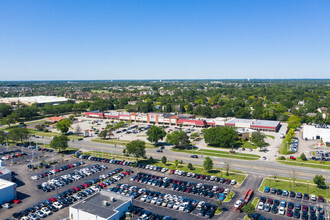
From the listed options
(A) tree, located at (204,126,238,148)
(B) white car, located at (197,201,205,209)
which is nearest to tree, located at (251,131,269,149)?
(A) tree, located at (204,126,238,148)

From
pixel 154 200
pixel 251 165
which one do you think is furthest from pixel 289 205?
pixel 154 200

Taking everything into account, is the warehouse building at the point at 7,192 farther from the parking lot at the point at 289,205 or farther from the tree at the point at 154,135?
the parking lot at the point at 289,205

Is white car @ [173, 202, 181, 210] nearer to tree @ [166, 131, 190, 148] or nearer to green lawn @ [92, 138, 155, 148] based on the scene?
tree @ [166, 131, 190, 148]

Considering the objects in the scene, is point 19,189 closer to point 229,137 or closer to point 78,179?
point 78,179

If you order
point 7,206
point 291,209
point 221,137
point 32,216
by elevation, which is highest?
point 221,137

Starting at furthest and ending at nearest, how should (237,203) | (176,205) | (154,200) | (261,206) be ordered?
(154,200) → (176,205) → (237,203) → (261,206)

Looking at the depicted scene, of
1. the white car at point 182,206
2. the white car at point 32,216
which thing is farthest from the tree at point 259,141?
the white car at point 32,216

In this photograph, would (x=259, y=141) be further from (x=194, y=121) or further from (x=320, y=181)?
(x=194, y=121)
